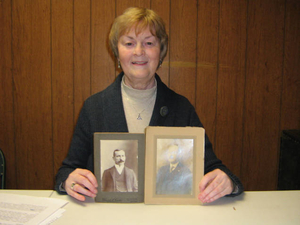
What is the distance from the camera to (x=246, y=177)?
2.19 meters

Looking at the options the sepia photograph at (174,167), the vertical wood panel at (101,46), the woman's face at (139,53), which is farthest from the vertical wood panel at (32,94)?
the sepia photograph at (174,167)

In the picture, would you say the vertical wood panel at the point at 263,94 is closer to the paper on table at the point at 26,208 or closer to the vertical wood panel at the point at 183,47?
the vertical wood panel at the point at 183,47

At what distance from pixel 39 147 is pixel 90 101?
106cm

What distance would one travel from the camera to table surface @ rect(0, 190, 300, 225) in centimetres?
81

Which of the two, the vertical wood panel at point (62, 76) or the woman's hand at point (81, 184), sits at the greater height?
the vertical wood panel at point (62, 76)

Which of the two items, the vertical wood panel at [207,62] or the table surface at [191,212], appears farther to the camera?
the vertical wood panel at [207,62]

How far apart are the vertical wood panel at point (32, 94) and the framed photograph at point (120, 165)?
4.44 ft

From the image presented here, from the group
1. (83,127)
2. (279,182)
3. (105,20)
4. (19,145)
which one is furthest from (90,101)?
(279,182)

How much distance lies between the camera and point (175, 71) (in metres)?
2.09

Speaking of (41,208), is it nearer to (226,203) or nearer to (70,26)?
(226,203)

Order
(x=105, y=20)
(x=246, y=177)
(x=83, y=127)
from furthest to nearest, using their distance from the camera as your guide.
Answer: (x=246, y=177)
(x=105, y=20)
(x=83, y=127)

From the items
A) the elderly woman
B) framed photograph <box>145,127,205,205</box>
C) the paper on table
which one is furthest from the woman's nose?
the paper on table

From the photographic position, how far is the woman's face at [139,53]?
1.18m

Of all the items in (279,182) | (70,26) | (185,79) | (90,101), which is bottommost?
(279,182)
